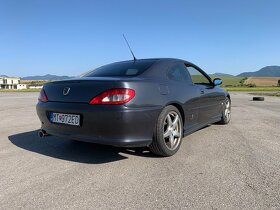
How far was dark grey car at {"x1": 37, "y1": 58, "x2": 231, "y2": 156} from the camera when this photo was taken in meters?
3.10

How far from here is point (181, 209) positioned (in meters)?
2.22

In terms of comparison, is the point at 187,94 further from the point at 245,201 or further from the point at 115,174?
the point at 245,201

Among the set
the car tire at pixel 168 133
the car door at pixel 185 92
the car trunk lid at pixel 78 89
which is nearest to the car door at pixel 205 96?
the car door at pixel 185 92

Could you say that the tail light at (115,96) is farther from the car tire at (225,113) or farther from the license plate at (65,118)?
the car tire at (225,113)

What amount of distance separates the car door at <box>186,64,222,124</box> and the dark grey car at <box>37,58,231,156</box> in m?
0.29

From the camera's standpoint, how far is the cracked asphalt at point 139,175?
Result: 236 centimetres

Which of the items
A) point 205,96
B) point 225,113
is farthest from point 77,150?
point 225,113

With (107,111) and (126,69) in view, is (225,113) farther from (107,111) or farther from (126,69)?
(107,111)

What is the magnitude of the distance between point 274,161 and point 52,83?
3.21 m

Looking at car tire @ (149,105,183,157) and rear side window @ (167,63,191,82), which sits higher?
rear side window @ (167,63,191,82)

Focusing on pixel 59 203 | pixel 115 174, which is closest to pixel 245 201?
pixel 115 174

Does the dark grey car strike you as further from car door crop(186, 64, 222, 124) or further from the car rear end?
car door crop(186, 64, 222, 124)

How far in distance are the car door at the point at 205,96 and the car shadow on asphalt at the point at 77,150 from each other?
4.66 feet

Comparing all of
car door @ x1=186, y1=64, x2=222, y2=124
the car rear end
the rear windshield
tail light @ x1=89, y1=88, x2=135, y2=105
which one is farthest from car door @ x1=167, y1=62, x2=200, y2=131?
tail light @ x1=89, y1=88, x2=135, y2=105
